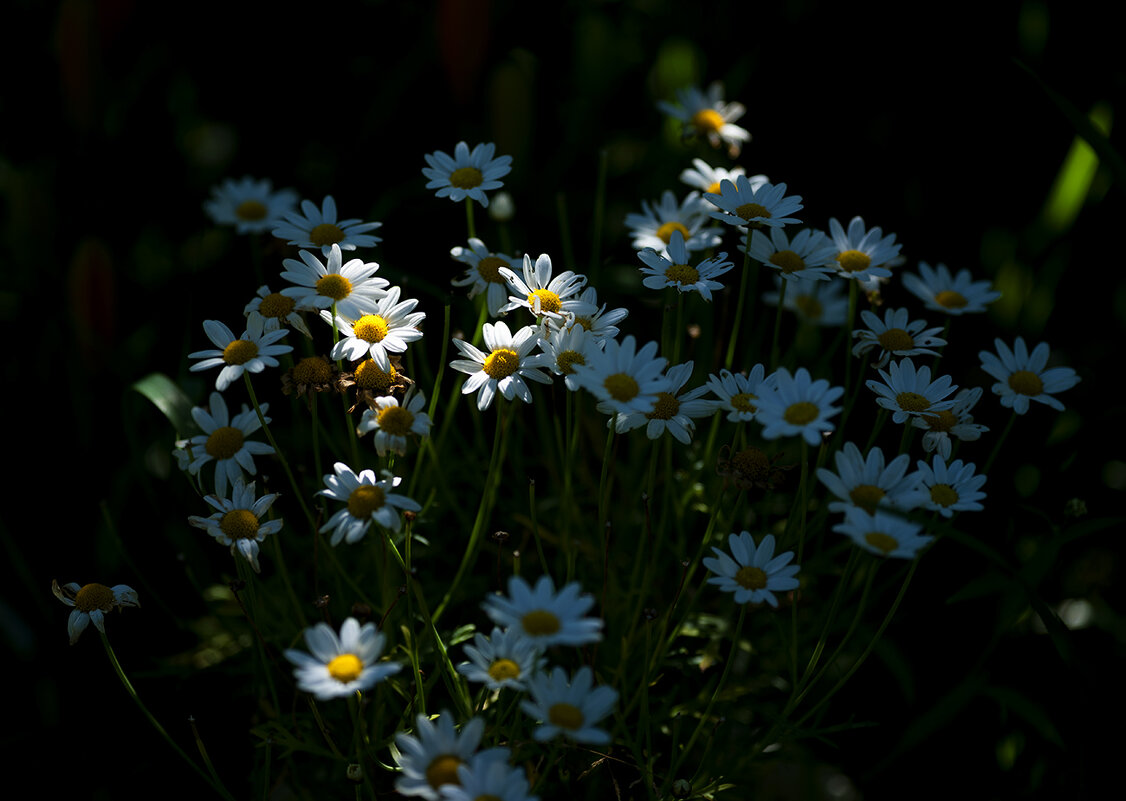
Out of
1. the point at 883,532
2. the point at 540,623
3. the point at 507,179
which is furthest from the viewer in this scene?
the point at 507,179

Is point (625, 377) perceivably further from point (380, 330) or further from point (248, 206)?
point (248, 206)

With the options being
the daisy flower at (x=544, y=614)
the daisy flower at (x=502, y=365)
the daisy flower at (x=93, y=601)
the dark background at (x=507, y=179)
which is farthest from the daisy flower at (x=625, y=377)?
the dark background at (x=507, y=179)

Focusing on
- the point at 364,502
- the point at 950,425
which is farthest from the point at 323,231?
the point at 950,425

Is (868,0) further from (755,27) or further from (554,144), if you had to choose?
(554,144)

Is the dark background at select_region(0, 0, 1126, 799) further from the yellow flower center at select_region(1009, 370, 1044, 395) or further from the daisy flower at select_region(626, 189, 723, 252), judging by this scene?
Result: the daisy flower at select_region(626, 189, 723, 252)

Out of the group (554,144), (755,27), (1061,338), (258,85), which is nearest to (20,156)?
(258,85)

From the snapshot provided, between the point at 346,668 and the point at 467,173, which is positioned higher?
the point at 467,173
